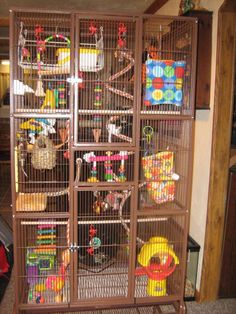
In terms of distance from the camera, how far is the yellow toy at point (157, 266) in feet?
6.04

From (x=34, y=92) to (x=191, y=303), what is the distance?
1.75 meters

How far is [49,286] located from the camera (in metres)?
1.84

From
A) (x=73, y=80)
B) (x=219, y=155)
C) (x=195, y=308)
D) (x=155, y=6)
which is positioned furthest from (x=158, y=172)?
(x=155, y=6)

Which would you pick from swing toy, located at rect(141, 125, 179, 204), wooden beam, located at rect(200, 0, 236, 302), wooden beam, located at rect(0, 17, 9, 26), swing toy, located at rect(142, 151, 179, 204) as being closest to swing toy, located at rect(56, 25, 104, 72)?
swing toy, located at rect(141, 125, 179, 204)

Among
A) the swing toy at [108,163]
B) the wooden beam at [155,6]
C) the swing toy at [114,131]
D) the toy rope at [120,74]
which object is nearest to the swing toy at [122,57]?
the toy rope at [120,74]

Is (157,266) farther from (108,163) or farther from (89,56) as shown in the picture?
(89,56)

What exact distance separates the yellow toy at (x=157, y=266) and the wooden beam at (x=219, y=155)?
34cm

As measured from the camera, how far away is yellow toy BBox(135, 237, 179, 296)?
1842mm

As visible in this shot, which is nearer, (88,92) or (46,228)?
(88,92)

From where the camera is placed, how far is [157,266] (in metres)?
1.89

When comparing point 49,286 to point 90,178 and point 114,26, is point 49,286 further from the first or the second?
point 114,26

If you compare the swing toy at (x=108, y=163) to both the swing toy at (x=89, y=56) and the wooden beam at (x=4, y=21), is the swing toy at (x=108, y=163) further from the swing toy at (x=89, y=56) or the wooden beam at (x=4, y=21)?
the wooden beam at (x=4, y=21)

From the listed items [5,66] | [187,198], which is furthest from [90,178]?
[5,66]

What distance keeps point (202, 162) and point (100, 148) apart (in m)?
0.84
